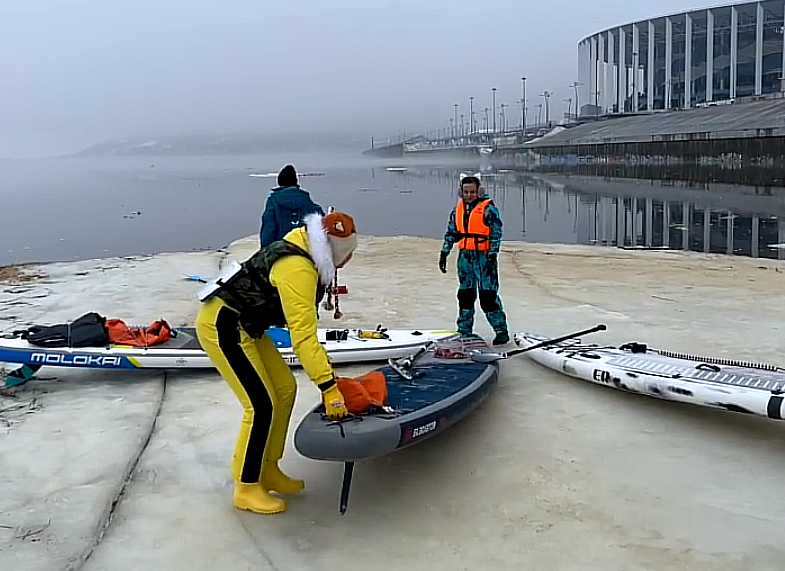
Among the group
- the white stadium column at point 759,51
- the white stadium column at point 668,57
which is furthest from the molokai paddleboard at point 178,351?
the white stadium column at point 668,57

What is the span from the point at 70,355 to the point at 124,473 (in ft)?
6.15

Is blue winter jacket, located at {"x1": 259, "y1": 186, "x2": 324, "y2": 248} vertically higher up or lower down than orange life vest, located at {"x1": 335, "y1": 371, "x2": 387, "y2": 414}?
higher up

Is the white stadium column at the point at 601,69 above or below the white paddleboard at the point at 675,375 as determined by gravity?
above

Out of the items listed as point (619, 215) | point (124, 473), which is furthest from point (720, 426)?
point (619, 215)

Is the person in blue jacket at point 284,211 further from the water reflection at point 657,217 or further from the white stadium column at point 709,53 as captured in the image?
the white stadium column at point 709,53

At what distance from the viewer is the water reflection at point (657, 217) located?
1919 cm

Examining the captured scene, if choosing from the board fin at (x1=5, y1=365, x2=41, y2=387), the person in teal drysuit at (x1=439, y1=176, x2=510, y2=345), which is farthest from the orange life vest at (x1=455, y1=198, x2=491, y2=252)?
the board fin at (x1=5, y1=365, x2=41, y2=387)

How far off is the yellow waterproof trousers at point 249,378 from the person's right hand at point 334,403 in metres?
0.33

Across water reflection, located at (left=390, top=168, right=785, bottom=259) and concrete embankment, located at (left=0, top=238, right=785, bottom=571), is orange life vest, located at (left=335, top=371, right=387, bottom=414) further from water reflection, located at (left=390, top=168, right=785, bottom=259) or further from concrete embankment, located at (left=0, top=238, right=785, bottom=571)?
water reflection, located at (left=390, top=168, right=785, bottom=259)

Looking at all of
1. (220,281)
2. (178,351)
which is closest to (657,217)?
(178,351)

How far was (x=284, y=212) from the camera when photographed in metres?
7.79

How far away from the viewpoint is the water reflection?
19188 mm

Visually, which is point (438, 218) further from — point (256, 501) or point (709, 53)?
point (709, 53)

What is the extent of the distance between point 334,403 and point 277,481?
711 millimetres
